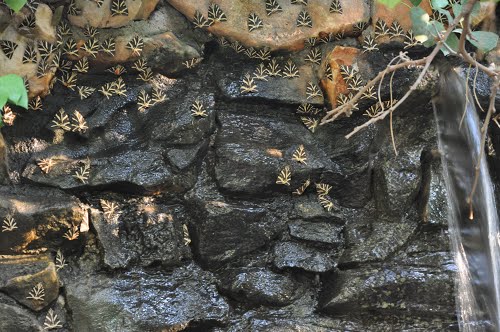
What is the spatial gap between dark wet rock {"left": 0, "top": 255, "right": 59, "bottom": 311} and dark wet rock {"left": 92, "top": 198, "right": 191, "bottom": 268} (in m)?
0.33

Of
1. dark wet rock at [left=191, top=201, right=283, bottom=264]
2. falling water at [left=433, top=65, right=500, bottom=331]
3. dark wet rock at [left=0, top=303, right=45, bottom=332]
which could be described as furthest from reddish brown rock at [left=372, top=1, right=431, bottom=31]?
dark wet rock at [left=0, top=303, right=45, bottom=332]

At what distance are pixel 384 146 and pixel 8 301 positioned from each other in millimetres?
2382

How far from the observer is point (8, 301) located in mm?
3330

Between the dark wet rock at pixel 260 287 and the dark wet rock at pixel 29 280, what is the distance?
3.10 feet

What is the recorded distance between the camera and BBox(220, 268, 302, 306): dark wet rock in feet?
12.1

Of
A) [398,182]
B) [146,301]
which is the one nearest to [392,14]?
[398,182]

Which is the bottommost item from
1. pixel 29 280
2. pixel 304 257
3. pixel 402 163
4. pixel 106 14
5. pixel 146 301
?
pixel 146 301

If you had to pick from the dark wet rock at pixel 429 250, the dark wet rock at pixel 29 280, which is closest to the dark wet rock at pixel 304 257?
the dark wet rock at pixel 429 250

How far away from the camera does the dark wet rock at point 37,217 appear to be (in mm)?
3420

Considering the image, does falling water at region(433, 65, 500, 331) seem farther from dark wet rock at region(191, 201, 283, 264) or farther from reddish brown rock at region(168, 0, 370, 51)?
dark wet rock at region(191, 201, 283, 264)

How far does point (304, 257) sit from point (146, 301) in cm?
95

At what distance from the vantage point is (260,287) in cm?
371

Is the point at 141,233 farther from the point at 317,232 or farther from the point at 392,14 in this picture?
the point at 392,14

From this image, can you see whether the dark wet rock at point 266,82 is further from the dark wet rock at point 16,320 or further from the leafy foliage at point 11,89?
the leafy foliage at point 11,89
